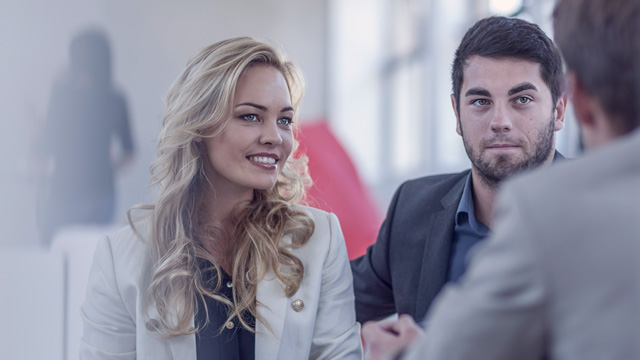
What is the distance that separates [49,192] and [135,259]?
3043 mm

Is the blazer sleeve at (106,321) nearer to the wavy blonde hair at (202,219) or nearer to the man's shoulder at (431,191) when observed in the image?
the wavy blonde hair at (202,219)

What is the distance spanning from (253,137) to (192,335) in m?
0.50

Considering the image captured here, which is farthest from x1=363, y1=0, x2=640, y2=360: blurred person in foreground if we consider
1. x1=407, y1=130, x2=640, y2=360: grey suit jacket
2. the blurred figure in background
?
the blurred figure in background

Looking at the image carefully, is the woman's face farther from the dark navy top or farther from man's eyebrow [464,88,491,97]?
man's eyebrow [464,88,491,97]

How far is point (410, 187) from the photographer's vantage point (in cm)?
187

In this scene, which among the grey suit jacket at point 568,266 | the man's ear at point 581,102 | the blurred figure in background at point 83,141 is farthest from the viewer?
the blurred figure in background at point 83,141

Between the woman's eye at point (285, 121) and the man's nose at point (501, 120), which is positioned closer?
the man's nose at point (501, 120)

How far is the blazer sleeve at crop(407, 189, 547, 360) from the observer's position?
2.27 feet

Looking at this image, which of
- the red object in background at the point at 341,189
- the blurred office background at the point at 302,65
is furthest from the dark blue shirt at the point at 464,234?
the blurred office background at the point at 302,65

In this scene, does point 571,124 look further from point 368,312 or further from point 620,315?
point 620,315

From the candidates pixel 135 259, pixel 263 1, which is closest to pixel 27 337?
pixel 135 259

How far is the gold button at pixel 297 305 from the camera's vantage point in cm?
163

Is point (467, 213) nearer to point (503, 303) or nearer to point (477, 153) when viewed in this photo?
point (477, 153)

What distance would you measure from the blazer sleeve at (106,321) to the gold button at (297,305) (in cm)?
39
